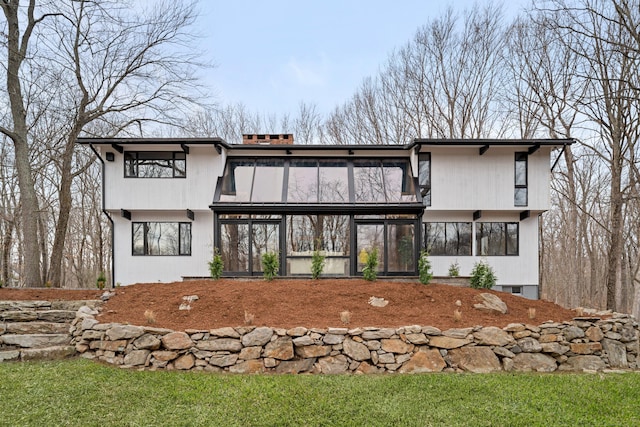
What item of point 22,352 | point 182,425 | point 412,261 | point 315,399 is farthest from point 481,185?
point 22,352

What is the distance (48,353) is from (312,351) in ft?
15.5

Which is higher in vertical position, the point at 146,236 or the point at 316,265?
the point at 146,236

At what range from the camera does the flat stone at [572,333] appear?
6.32 meters

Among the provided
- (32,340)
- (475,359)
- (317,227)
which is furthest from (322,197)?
(32,340)

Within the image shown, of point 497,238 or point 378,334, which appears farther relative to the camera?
point 497,238

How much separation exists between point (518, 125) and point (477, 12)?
584cm

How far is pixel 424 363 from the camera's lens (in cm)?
578

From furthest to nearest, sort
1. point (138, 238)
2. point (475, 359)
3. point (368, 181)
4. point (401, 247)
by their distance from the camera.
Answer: point (138, 238) → point (368, 181) → point (401, 247) → point (475, 359)

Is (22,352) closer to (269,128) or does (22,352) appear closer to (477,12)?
(269,128)

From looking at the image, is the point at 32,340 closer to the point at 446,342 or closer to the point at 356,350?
the point at 356,350

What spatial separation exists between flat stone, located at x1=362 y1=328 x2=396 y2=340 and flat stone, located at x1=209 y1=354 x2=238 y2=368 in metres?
→ 2.28

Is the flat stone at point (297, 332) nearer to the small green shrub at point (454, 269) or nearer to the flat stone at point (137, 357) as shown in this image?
the flat stone at point (137, 357)

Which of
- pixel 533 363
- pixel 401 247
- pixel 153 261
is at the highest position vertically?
pixel 401 247

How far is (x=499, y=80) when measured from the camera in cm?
1616
